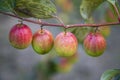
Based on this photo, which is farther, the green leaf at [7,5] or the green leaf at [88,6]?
the green leaf at [88,6]

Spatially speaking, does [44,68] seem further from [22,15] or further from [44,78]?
[22,15]

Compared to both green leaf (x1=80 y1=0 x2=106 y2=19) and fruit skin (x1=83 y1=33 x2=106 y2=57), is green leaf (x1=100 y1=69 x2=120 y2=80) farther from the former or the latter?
green leaf (x1=80 y1=0 x2=106 y2=19)

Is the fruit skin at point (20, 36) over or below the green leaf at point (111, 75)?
over

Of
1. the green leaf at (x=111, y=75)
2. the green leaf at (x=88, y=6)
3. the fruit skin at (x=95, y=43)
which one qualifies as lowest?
the green leaf at (x=111, y=75)

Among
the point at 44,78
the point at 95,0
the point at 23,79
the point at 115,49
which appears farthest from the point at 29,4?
the point at 115,49

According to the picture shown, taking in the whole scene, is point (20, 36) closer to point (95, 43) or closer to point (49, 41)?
point (49, 41)

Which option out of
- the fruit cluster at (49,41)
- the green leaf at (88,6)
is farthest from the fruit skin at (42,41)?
the green leaf at (88,6)

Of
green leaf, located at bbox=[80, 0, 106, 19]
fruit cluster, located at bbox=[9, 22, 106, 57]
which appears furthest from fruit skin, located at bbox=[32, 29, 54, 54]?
green leaf, located at bbox=[80, 0, 106, 19]

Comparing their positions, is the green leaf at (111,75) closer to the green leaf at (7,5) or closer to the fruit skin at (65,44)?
the fruit skin at (65,44)
